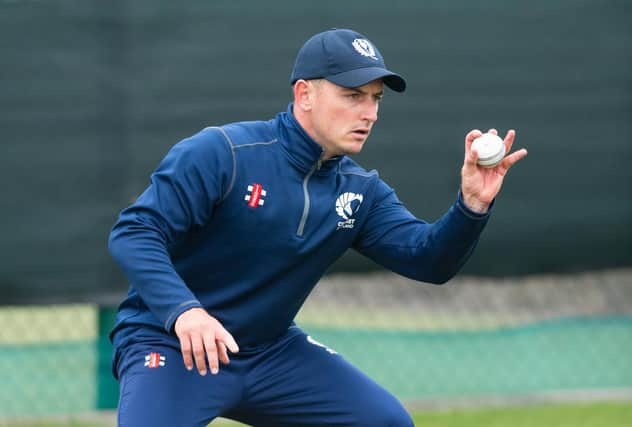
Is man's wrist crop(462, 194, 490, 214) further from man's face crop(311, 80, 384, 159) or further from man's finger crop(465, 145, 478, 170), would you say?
man's face crop(311, 80, 384, 159)

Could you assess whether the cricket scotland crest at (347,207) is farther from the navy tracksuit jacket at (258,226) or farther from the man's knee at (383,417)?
the man's knee at (383,417)

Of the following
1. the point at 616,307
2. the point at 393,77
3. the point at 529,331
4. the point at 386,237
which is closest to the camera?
the point at 393,77

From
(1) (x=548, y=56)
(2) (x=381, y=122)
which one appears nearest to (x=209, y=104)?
(2) (x=381, y=122)

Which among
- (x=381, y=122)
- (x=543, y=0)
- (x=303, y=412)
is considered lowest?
(x=303, y=412)

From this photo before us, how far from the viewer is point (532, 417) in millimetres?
6332

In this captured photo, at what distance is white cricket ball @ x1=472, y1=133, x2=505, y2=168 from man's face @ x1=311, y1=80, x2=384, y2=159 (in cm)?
37

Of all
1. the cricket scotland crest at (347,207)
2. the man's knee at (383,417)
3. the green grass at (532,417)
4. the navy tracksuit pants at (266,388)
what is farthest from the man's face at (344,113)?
the green grass at (532,417)

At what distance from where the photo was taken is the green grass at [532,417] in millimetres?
6160

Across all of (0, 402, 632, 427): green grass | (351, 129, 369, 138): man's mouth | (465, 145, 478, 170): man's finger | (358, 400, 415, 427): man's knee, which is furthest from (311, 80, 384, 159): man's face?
(0, 402, 632, 427): green grass

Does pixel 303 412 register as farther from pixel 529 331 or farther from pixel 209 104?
pixel 529 331

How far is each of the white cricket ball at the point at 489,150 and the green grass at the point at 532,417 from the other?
8.37 ft

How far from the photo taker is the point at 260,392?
4129 mm

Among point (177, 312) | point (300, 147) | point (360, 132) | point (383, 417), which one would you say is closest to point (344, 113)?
point (360, 132)

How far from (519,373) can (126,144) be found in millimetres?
2586
